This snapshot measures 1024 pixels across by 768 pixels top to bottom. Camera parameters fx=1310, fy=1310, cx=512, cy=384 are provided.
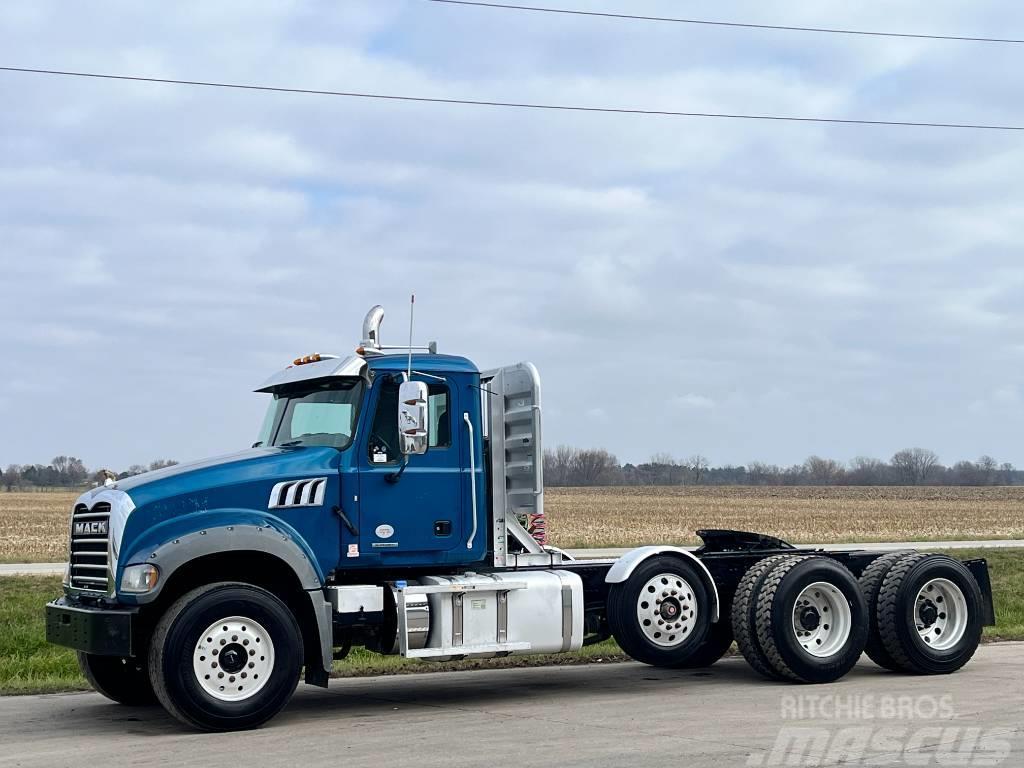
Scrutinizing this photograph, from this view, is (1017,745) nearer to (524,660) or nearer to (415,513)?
(415,513)

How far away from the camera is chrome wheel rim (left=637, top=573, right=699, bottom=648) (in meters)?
12.1

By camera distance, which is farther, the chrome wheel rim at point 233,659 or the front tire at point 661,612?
the front tire at point 661,612

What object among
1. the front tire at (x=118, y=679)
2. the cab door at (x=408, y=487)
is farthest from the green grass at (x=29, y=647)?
the cab door at (x=408, y=487)

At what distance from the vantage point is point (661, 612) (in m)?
12.2

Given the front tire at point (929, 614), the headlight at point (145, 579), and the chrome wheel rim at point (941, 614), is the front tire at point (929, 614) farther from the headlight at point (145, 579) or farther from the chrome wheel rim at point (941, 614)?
the headlight at point (145, 579)

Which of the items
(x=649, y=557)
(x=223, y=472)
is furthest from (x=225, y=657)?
(x=649, y=557)

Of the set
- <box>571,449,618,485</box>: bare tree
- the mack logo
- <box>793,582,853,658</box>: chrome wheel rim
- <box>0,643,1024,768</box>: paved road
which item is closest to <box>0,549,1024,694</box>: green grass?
<box>0,643,1024,768</box>: paved road

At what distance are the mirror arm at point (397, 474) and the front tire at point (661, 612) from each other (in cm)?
234

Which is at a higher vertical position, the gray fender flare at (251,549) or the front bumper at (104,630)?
the gray fender flare at (251,549)

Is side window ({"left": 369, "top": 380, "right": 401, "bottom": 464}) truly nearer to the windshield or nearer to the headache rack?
the windshield

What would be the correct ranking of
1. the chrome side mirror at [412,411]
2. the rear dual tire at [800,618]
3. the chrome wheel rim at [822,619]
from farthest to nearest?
the chrome wheel rim at [822,619]
the rear dual tire at [800,618]
the chrome side mirror at [412,411]

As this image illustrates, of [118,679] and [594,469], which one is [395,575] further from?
[594,469]

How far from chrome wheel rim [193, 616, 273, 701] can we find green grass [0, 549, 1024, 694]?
356cm

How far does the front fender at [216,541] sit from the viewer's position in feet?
33.5
